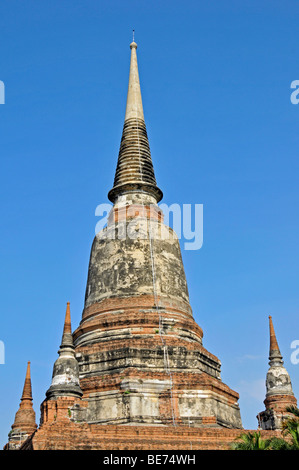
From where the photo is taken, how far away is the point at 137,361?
22.9 m

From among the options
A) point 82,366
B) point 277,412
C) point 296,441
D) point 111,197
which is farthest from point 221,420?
point 111,197

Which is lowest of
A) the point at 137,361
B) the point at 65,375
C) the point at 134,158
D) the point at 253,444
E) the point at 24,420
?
the point at 253,444

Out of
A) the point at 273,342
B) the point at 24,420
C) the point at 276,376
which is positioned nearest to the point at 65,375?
the point at 24,420

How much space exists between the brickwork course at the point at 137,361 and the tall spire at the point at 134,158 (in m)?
0.07

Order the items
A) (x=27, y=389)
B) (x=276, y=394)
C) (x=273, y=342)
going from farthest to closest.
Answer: (x=27, y=389) < (x=273, y=342) < (x=276, y=394)

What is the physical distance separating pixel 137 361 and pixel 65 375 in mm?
3047

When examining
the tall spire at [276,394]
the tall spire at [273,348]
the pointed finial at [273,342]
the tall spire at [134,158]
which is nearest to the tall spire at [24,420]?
the tall spire at [134,158]

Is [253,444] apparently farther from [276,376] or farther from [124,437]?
[276,376]

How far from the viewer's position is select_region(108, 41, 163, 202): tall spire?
29.5m

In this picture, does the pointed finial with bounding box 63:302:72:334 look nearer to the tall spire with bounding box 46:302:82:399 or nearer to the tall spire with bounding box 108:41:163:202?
the tall spire with bounding box 46:302:82:399

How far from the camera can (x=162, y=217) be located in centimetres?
2914

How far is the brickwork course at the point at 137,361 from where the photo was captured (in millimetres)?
19812

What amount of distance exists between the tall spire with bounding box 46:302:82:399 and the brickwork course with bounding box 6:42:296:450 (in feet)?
0.12
